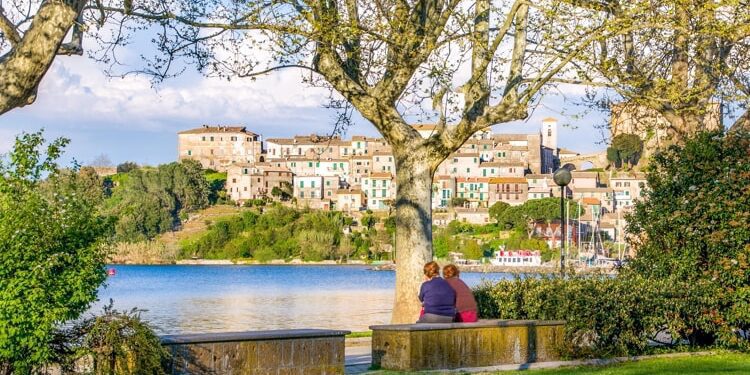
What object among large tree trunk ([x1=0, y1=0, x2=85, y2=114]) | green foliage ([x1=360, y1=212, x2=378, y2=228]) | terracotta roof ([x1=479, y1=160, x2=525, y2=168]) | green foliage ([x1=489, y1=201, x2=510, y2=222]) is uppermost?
terracotta roof ([x1=479, y1=160, x2=525, y2=168])

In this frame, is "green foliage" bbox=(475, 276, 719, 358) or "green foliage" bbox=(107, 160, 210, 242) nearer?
"green foliage" bbox=(475, 276, 719, 358)

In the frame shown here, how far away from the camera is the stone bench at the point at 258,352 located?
36.1 ft

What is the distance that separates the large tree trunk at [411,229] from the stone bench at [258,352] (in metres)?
5.93

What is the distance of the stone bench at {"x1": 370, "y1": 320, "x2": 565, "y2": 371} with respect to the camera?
12945 millimetres

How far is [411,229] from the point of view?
59.8 feet

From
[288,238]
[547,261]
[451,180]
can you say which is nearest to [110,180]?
[288,238]

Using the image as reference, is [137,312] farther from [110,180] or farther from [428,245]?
[110,180]

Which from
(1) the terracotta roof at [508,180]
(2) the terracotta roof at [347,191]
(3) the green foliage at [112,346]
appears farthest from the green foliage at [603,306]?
(2) the terracotta roof at [347,191]

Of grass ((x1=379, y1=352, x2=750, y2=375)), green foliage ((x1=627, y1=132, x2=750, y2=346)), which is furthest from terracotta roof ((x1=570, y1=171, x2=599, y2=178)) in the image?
grass ((x1=379, y1=352, x2=750, y2=375))

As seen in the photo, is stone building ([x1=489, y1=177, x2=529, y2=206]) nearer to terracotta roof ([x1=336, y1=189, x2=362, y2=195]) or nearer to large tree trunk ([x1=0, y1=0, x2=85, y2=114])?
terracotta roof ([x1=336, y1=189, x2=362, y2=195])

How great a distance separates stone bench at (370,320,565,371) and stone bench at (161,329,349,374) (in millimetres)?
1042

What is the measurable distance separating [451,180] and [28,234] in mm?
174223

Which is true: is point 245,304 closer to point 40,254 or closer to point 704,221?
point 704,221

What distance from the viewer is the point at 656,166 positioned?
58.6 feet
